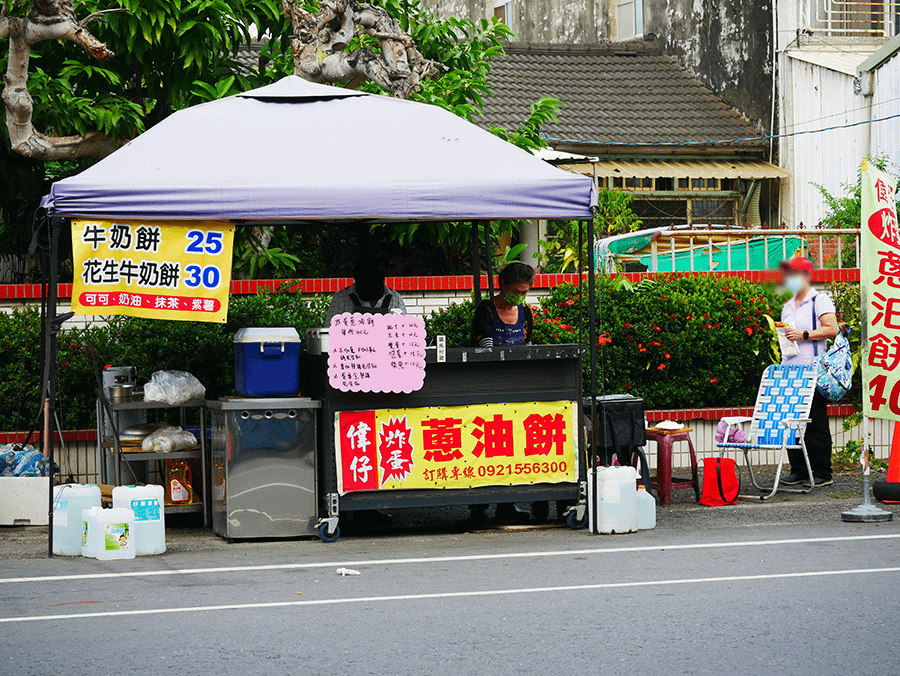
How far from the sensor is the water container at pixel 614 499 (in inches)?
341

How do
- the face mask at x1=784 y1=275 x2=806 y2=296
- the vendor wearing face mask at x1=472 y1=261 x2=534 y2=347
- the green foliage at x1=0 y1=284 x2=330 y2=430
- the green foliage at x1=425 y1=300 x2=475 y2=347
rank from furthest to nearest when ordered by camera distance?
the green foliage at x1=425 y1=300 x2=475 y2=347
the face mask at x1=784 y1=275 x2=806 y2=296
the green foliage at x1=0 y1=284 x2=330 y2=430
the vendor wearing face mask at x1=472 y1=261 x2=534 y2=347

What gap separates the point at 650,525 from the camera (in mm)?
8875

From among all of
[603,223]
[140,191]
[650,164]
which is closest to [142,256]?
[140,191]

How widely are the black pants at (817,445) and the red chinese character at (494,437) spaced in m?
3.27

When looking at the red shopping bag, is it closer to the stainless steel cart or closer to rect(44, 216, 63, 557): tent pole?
the stainless steel cart

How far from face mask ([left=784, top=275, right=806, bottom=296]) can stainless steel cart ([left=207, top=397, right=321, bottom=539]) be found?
15.1 ft

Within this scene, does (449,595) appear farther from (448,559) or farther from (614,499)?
(614,499)

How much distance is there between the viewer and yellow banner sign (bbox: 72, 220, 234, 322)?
8227 mm

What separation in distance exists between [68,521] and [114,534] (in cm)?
42

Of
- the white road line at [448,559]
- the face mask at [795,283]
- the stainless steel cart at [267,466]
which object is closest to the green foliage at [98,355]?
the stainless steel cart at [267,466]

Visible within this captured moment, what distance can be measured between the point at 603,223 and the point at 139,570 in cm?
1112

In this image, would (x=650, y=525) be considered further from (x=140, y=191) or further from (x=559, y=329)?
(x=140, y=191)

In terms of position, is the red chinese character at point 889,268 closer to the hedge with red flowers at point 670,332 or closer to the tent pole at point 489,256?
the hedge with red flowers at point 670,332

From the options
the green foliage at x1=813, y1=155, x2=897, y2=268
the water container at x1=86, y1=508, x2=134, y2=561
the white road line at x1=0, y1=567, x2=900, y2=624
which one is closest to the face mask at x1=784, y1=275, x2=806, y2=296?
the white road line at x1=0, y1=567, x2=900, y2=624
